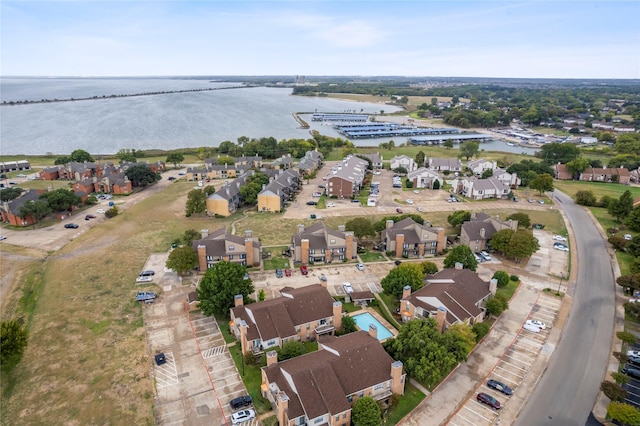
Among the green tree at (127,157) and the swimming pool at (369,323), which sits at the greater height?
the green tree at (127,157)

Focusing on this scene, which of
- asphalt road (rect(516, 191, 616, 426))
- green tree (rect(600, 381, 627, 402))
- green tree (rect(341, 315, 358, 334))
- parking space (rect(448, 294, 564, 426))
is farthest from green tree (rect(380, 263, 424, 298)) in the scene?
green tree (rect(600, 381, 627, 402))

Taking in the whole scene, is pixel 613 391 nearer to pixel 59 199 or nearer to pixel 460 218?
pixel 460 218

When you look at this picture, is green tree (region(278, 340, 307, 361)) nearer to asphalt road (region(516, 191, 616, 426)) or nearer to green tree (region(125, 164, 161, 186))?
asphalt road (region(516, 191, 616, 426))

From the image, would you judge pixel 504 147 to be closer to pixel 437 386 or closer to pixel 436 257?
pixel 436 257

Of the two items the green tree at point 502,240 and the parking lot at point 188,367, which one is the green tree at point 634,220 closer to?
the green tree at point 502,240

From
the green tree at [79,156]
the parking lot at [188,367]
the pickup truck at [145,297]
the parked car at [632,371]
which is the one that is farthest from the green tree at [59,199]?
the parked car at [632,371]

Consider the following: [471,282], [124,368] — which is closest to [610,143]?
[471,282]

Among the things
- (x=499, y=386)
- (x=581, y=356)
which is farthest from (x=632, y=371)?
(x=499, y=386)

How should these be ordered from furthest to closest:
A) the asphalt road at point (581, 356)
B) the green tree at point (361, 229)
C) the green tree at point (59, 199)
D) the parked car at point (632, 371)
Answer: the green tree at point (59, 199), the green tree at point (361, 229), the parked car at point (632, 371), the asphalt road at point (581, 356)
